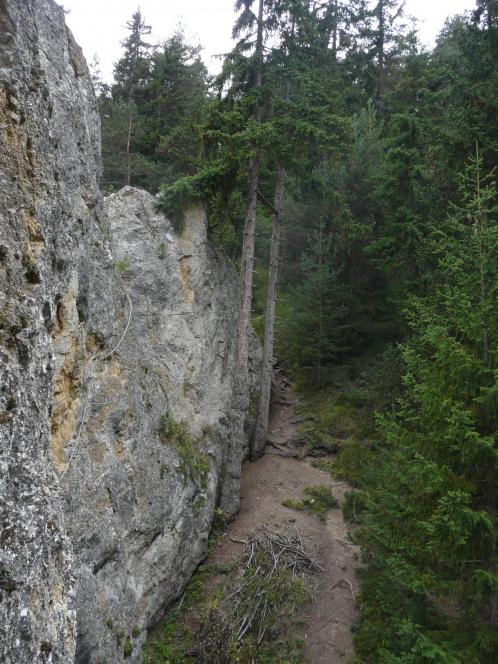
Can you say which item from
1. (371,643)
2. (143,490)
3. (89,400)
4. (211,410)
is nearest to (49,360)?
(89,400)

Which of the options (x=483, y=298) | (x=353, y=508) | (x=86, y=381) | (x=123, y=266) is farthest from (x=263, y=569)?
(x=123, y=266)

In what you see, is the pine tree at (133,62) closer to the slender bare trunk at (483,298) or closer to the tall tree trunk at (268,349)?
the tall tree trunk at (268,349)

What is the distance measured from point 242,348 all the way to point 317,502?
200 inches

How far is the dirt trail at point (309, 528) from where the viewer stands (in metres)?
9.88

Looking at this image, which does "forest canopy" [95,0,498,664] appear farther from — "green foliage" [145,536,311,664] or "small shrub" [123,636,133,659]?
"small shrub" [123,636,133,659]

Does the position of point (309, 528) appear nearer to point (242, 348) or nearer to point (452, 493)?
point (242, 348)

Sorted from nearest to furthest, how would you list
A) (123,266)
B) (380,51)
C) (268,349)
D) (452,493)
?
(452,493) < (123,266) < (268,349) < (380,51)

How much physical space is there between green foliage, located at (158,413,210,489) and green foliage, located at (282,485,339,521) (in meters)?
3.32

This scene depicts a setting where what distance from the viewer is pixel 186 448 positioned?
37.2 ft

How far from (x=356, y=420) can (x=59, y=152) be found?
43.6ft

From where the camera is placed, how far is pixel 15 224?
4.09 metres

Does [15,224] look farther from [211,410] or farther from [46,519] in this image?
[211,410]

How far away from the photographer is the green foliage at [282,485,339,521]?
13.6m

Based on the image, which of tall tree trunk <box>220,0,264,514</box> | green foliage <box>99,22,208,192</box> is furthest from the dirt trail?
green foliage <box>99,22,208,192</box>
